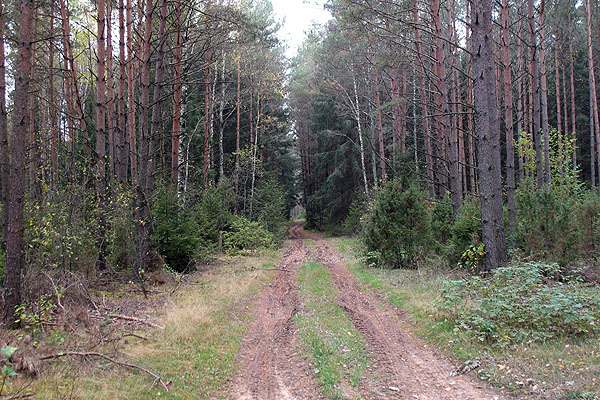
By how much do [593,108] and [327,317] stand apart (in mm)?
25856

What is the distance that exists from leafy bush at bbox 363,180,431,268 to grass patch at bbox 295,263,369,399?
3.89 m

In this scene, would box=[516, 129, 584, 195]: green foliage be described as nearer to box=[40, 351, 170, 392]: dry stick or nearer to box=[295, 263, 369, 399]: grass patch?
box=[295, 263, 369, 399]: grass patch

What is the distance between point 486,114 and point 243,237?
13730 mm

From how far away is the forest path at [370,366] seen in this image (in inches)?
177

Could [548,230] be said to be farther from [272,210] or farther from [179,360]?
[272,210]

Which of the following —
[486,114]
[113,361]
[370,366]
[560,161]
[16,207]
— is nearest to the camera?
[113,361]

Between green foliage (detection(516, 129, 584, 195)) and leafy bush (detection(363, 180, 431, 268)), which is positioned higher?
green foliage (detection(516, 129, 584, 195))

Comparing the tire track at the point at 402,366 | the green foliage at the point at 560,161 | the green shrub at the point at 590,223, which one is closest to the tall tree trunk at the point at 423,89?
the green foliage at the point at 560,161

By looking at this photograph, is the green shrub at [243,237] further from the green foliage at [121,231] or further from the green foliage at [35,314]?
the green foliage at [35,314]

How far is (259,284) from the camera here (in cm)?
1145

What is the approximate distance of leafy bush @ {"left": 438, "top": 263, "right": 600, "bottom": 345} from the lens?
5.60 meters

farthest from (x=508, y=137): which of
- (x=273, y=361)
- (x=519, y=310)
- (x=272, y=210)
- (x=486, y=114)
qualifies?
(x=272, y=210)

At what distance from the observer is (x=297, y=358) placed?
5.64 metres

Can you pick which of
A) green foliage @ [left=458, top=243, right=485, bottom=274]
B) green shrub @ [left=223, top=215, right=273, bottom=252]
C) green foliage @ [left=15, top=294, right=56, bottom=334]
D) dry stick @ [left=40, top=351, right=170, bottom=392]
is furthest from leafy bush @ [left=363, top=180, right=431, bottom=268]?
green foliage @ [left=15, top=294, right=56, bottom=334]
